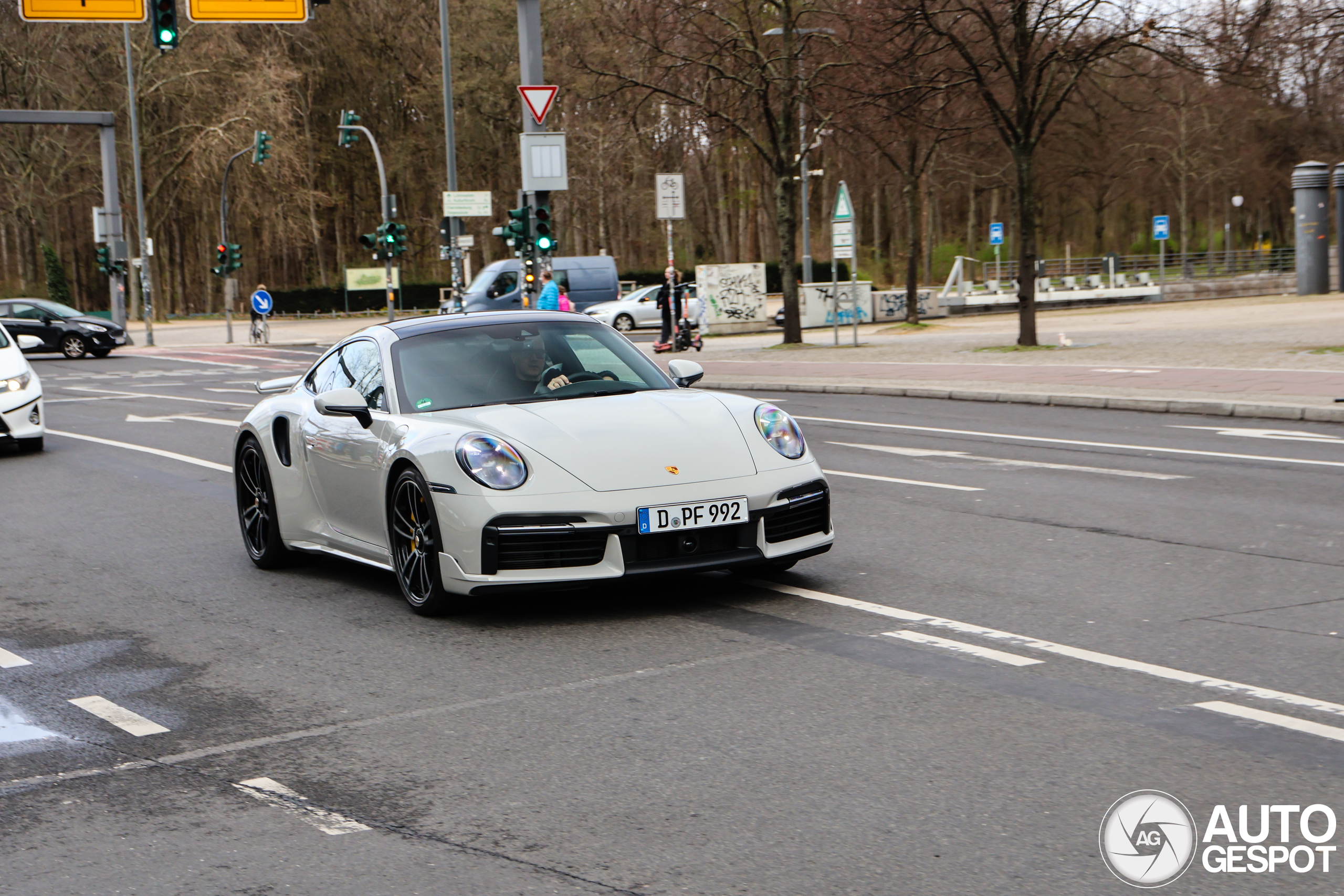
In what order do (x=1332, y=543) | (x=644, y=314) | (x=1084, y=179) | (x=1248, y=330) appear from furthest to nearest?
(x=1084, y=179) → (x=644, y=314) → (x=1248, y=330) → (x=1332, y=543)

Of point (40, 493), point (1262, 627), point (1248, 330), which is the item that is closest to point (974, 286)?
point (1248, 330)

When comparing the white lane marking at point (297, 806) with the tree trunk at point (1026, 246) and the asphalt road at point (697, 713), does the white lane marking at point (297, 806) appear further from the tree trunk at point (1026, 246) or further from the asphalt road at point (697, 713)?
the tree trunk at point (1026, 246)

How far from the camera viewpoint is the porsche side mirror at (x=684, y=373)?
25.8 ft

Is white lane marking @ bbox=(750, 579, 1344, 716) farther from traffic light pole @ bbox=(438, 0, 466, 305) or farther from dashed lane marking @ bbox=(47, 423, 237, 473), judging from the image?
traffic light pole @ bbox=(438, 0, 466, 305)

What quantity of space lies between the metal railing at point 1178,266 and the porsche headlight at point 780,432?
48951 mm

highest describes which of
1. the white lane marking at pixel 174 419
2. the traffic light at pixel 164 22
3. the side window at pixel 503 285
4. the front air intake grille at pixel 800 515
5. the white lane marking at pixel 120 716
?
the traffic light at pixel 164 22

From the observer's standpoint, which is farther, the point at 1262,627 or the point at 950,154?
the point at 950,154

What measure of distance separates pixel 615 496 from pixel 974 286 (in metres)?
47.8

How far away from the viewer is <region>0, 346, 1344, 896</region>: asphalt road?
3.84 metres

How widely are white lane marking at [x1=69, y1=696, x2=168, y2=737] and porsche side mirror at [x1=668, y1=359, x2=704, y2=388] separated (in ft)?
10.9

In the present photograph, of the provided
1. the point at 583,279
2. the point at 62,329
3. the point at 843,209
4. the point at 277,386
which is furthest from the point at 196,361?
the point at 277,386

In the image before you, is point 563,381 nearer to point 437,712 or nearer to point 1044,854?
point 437,712

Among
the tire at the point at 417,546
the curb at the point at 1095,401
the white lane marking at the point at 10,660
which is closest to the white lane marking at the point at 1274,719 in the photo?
the tire at the point at 417,546

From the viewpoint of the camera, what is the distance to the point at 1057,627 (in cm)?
627
